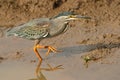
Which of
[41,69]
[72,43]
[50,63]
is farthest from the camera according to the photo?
[72,43]

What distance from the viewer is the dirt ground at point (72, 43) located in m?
7.37

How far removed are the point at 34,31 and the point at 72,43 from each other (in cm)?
89

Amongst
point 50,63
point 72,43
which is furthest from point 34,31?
point 72,43

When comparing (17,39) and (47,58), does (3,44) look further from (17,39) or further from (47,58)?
(47,58)

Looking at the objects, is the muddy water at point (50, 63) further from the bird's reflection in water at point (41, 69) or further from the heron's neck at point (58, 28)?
the heron's neck at point (58, 28)

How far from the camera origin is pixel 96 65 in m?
7.46

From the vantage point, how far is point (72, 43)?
27.2 ft

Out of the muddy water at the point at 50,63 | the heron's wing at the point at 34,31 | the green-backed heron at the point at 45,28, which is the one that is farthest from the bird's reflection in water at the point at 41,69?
the heron's wing at the point at 34,31

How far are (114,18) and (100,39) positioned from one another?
31.7 inches

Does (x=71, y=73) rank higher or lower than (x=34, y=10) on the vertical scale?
lower

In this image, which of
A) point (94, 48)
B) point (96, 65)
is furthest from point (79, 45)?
point (96, 65)

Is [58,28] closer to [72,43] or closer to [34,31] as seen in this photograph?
[34,31]

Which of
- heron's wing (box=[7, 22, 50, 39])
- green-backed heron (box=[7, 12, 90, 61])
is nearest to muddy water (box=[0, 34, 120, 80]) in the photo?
green-backed heron (box=[7, 12, 90, 61])

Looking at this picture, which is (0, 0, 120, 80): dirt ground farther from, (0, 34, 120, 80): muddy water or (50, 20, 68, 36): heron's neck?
(50, 20, 68, 36): heron's neck
